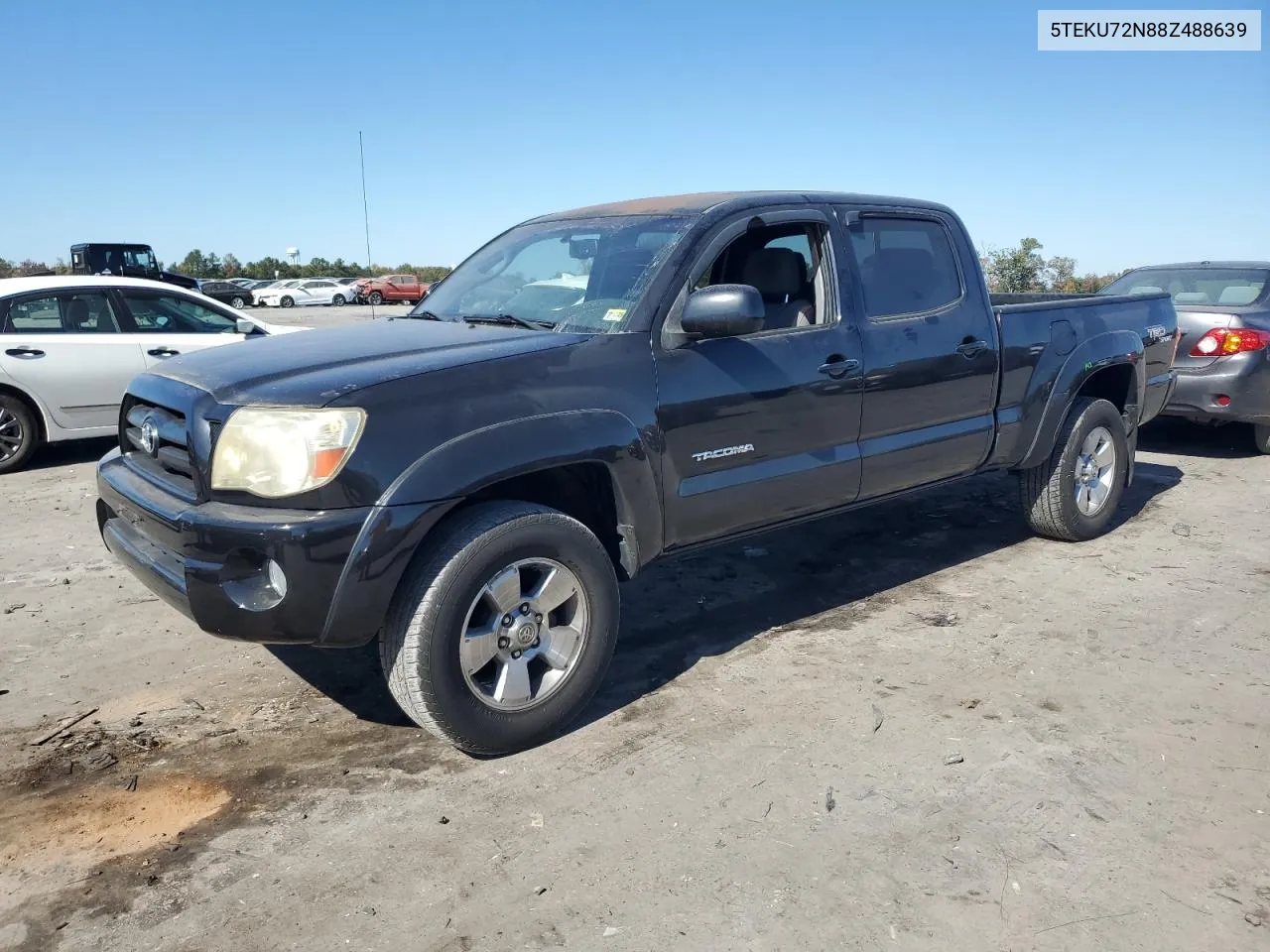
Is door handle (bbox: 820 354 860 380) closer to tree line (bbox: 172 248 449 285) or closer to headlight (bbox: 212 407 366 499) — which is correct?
headlight (bbox: 212 407 366 499)

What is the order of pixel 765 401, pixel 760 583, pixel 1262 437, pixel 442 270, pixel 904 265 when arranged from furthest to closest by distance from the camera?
pixel 442 270, pixel 1262 437, pixel 760 583, pixel 904 265, pixel 765 401

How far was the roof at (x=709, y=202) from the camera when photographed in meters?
4.17

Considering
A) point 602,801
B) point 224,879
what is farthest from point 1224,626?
point 224,879

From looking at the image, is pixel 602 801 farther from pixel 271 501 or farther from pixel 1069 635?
pixel 1069 635

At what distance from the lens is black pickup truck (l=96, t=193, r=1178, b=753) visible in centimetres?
304

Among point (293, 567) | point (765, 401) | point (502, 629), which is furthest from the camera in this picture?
point (765, 401)

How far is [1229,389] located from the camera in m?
7.73

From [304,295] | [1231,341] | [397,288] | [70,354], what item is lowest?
[1231,341]

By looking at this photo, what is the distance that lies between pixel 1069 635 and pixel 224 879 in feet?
11.6

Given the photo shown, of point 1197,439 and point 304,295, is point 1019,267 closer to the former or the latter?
point 1197,439

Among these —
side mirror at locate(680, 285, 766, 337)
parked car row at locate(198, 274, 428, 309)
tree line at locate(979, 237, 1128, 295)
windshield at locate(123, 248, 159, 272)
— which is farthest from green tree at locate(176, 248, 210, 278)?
side mirror at locate(680, 285, 766, 337)

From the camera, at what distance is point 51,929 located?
8.23 ft

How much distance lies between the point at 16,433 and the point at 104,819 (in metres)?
6.08

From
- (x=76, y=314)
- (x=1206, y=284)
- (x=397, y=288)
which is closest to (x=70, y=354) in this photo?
(x=76, y=314)
